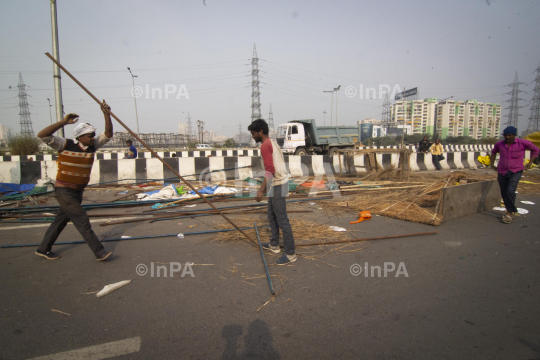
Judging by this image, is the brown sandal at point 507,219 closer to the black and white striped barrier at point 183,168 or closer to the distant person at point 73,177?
the black and white striped barrier at point 183,168

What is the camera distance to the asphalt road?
204 cm

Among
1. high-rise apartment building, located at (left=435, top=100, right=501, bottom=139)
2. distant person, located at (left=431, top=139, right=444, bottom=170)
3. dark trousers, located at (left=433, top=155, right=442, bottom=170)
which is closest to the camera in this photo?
distant person, located at (left=431, top=139, right=444, bottom=170)

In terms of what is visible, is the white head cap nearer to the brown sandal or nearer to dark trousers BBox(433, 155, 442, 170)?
the brown sandal

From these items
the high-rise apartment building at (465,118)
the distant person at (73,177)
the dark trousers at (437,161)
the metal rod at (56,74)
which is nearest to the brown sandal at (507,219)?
the distant person at (73,177)

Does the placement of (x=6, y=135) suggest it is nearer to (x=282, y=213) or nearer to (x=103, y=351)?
(x=282, y=213)

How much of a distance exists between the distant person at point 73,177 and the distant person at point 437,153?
13410 millimetres

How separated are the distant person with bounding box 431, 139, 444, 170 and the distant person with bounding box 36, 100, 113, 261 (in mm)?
13410

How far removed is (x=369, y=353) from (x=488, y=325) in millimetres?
1125

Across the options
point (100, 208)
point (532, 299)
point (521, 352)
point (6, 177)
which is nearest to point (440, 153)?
point (532, 299)

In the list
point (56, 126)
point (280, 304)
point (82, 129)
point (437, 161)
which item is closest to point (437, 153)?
point (437, 161)

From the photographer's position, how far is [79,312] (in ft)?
8.05

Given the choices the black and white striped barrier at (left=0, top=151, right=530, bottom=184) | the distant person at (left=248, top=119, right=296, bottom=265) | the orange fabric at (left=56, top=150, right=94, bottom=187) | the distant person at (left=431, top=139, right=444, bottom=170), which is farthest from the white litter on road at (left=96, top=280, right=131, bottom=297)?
the distant person at (left=431, top=139, right=444, bottom=170)

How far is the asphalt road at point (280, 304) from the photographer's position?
2.04 meters

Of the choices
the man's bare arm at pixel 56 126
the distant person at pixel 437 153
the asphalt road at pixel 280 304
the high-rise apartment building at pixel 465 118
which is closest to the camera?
the asphalt road at pixel 280 304
